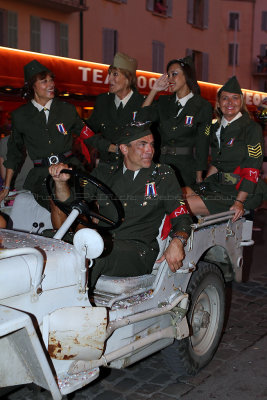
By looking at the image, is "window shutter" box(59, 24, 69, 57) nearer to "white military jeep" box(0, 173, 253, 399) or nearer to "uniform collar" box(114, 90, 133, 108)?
"uniform collar" box(114, 90, 133, 108)

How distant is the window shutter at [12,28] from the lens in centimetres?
1731

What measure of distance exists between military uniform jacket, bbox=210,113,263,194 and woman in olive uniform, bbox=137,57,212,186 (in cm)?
21

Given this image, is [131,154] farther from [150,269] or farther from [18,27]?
[18,27]

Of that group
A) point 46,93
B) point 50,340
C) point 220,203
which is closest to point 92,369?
point 50,340

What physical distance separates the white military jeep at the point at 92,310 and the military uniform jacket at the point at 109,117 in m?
1.55

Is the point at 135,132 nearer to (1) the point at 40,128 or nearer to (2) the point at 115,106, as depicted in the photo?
(1) the point at 40,128

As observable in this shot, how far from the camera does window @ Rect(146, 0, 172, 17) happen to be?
71.1 feet

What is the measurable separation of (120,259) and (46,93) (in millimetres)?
1983

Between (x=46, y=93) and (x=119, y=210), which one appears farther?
(x=46, y=93)

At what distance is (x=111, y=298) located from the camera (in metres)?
3.27

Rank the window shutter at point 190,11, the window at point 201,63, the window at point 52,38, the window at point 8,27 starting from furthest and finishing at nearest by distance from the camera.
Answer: the window at point 201,63
the window shutter at point 190,11
the window at point 52,38
the window at point 8,27

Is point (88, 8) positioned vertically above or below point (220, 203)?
above

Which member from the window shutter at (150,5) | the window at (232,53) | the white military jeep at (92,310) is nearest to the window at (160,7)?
the window shutter at (150,5)

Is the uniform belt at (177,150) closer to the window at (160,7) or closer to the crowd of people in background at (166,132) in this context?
the crowd of people in background at (166,132)
